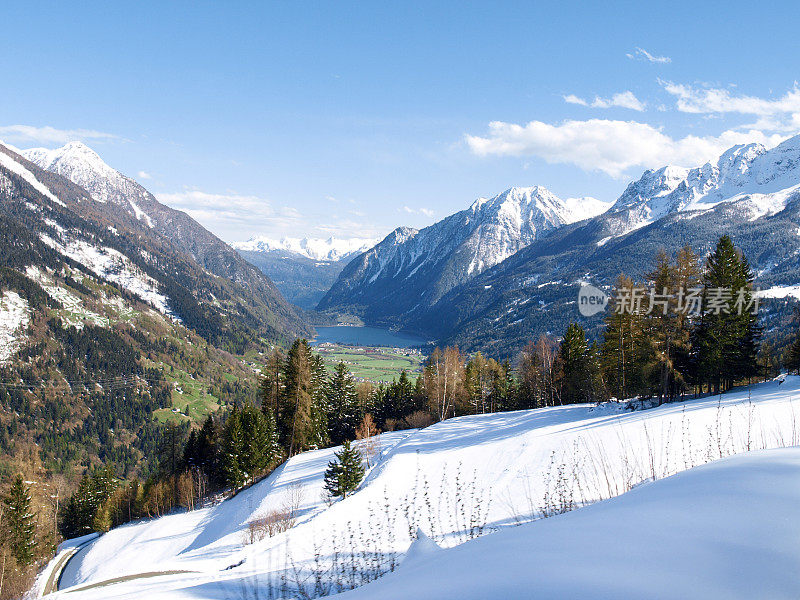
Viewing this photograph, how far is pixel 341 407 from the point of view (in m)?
46.5

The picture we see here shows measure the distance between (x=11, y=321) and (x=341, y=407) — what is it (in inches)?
6074

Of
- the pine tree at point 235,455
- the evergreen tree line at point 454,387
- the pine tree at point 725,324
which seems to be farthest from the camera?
the pine tree at point 235,455

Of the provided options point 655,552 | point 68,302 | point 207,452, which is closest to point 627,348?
point 655,552

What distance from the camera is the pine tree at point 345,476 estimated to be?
18438 mm

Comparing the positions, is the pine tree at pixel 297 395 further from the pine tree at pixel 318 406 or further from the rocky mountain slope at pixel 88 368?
the rocky mountain slope at pixel 88 368

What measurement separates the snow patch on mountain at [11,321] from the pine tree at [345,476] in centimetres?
16376

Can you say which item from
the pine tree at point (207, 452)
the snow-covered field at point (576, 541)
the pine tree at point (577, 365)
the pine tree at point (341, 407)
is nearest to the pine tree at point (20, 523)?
the pine tree at point (207, 452)

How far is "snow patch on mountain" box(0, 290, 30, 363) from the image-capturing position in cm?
13275

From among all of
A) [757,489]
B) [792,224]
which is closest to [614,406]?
[757,489]

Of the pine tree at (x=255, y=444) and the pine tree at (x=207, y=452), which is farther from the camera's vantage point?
the pine tree at (x=207, y=452)

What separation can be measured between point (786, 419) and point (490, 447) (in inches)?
352

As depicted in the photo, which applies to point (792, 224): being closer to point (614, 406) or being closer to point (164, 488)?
point (614, 406)

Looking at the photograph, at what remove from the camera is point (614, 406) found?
2438 centimetres

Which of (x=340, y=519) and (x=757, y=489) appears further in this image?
(x=340, y=519)
